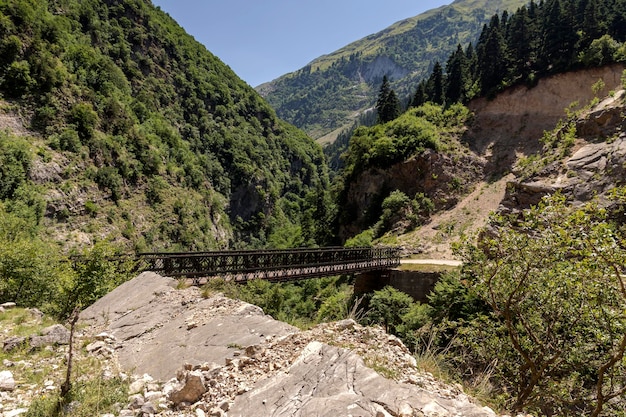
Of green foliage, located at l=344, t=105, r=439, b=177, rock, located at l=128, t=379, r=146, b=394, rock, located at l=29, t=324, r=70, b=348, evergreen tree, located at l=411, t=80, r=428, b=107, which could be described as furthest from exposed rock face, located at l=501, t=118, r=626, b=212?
evergreen tree, located at l=411, t=80, r=428, b=107

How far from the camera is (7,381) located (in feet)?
16.2

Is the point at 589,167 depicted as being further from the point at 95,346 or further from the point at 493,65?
the point at 95,346

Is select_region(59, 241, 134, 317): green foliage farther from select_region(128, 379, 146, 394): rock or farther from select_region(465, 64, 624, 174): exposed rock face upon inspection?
select_region(465, 64, 624, 174): exposed rock face

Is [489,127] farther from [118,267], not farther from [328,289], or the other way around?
[118,267]

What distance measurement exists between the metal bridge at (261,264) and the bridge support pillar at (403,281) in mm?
1057

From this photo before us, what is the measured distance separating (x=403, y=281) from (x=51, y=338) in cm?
2275

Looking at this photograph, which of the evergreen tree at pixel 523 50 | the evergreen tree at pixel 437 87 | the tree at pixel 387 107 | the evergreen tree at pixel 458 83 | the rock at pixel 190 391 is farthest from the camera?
the tree at pixel 387 107

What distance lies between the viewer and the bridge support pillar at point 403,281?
941 inches

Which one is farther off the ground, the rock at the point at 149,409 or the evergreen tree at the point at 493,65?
the evergreen tree at the point at 493,65

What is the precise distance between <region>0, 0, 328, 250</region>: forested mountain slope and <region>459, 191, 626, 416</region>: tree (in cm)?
3656

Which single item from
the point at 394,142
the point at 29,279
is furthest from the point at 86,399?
the point at 394,142

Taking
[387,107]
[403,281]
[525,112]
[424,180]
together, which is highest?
[387,107]

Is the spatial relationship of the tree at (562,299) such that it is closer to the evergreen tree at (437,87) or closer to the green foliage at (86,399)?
the green foliage at (86,399)

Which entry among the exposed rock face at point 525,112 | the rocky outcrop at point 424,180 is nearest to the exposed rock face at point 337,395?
the rocky outcrop at point 424,180
